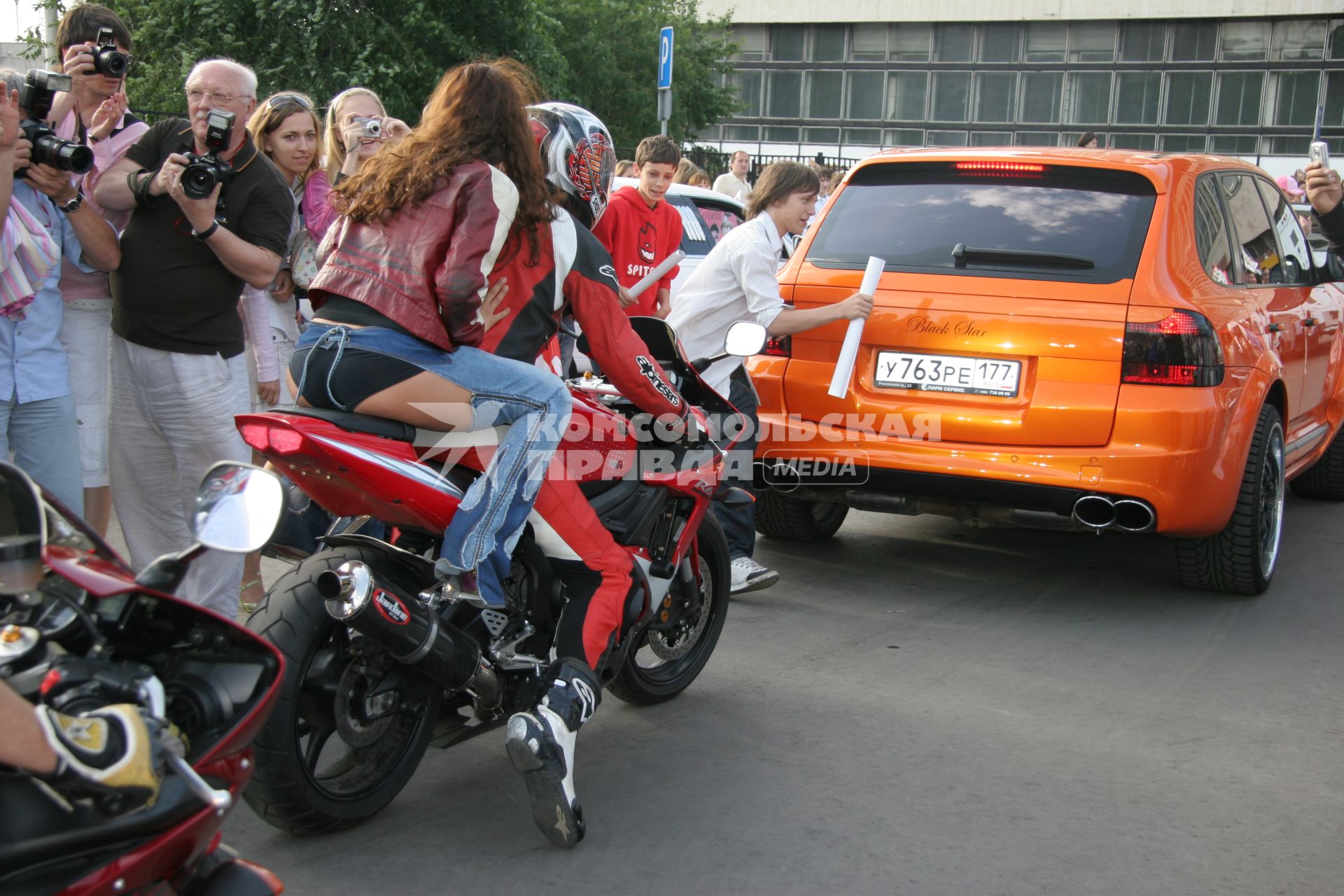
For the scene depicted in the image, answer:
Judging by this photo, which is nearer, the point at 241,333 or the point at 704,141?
the point at 241,333

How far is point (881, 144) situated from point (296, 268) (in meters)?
38.3

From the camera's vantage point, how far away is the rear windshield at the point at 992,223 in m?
5.46

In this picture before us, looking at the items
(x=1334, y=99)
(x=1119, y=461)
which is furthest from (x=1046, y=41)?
(x=1119, y=461)

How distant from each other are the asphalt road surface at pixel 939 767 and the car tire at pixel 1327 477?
2.31 metres

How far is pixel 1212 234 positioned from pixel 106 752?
5.20 m

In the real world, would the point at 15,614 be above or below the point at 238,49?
below

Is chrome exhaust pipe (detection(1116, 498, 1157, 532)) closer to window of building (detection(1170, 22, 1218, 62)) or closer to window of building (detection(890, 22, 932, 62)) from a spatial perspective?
window of building (detection(1170, 22, 1218, 62))

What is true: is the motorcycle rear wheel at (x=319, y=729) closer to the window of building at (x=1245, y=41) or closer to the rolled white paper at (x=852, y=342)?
the rolled white paper at (x=852, y=342)

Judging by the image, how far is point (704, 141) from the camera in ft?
132

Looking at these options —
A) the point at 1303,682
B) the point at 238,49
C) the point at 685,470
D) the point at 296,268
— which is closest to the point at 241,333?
the point at 296,268

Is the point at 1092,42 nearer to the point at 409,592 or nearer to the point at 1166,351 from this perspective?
the point at 1166,351

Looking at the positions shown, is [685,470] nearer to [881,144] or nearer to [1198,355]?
[1198,355]

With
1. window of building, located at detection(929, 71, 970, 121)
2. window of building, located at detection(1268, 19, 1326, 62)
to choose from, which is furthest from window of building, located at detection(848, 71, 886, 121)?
window of building, located at detection(1268, 19, 1326, 62)

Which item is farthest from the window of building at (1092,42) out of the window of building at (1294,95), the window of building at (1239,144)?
the window of building at (1294,95)
